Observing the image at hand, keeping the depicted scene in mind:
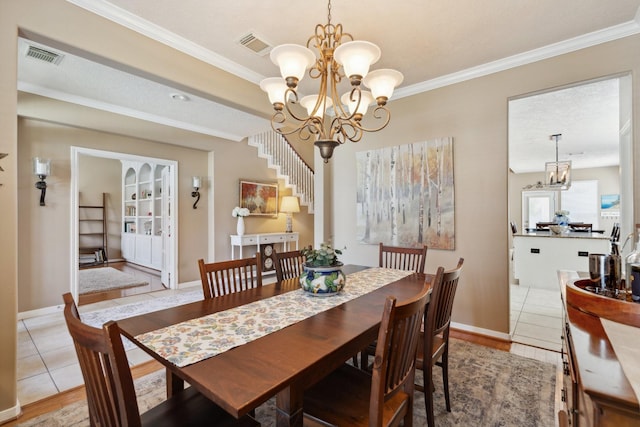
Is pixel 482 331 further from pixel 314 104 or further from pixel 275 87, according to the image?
pixel 275 87

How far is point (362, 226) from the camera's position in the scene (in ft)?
12.7

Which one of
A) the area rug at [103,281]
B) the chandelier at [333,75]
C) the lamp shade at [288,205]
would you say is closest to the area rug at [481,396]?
the chandelier at [333,75]

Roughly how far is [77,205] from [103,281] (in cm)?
203

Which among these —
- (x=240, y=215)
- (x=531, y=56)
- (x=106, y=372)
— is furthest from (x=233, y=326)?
(x=240, y=215)

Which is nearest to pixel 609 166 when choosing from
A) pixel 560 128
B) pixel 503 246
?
pixel 560 128

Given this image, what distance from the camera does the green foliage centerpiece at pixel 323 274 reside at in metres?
1.80

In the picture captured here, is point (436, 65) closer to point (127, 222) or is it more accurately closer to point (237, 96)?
point (237, 96)

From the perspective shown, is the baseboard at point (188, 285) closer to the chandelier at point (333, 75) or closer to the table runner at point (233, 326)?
the table runner at point (233, 326)

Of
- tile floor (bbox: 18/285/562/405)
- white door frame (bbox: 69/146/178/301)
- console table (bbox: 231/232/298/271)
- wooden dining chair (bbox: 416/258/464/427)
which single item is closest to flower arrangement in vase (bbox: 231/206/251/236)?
console table (bbox: 231/232/298/271)

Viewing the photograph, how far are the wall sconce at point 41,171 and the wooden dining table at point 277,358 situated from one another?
342 centimetres

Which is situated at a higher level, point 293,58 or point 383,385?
point 293,58

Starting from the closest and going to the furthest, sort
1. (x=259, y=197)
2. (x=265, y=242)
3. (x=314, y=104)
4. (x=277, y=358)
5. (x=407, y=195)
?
(x=277, y=358), (x=314, y=104), (x=407, y=195), (x=265, y=242), (x=259, y=197)

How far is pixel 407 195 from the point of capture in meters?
3.51

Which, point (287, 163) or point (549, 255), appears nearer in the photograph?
point (549, 255)
